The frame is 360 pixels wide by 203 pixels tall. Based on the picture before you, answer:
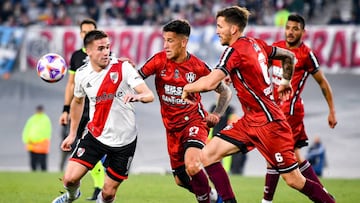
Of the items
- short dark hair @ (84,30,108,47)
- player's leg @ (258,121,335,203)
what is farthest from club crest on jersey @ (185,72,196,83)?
player's leg @ (258,121,335,203)

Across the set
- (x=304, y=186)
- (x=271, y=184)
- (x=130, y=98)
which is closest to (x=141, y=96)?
(x=130, y=98)

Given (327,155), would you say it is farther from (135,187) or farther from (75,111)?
(75,111)

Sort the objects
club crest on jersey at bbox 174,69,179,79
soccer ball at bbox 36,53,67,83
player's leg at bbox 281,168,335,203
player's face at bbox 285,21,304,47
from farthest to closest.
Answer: player's face at bbox 285,21,304,47 < soccer ball at bbox 36,53,67,83 < club crest on jersey at bbox 174,69,179,79 < player's leg at bbox 281,168,335,203

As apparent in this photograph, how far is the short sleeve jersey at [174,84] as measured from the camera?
10422mm

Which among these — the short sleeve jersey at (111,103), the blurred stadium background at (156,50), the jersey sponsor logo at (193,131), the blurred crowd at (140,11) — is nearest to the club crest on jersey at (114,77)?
the short sleeve jersey at (111,103)

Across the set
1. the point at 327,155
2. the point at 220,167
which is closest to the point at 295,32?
the point at 220,167

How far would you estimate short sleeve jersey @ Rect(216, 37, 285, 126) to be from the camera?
9.34 m

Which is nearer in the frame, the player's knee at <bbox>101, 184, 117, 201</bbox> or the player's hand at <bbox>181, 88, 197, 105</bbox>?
the player's hand at <bbox>181, 88, 197, 105</bbox>

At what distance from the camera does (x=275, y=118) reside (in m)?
9.49

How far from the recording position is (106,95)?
995 centimetres

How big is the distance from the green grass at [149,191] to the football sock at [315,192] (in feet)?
10.7

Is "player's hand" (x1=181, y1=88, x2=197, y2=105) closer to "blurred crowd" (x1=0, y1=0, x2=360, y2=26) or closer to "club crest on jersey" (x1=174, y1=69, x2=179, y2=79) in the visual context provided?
"club crest on jersey" (x1=174, y1=69, x2=179, y2=79)

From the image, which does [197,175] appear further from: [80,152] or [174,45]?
[174,45]

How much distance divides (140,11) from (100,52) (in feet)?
58.6
